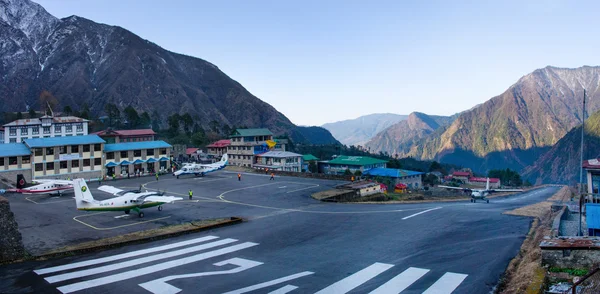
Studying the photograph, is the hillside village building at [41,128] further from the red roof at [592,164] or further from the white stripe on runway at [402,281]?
the red roof at [592,164]

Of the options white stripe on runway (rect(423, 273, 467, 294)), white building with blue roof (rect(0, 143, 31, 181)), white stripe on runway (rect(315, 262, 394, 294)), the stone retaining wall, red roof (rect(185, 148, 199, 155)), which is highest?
→ red roof (rect(185, 148, 199, 155))

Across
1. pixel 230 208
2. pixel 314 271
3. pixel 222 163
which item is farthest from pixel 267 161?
pixel 314 271

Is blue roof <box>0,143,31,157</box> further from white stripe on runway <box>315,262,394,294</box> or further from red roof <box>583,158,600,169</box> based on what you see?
red roof <box>583,158,600,169</box>

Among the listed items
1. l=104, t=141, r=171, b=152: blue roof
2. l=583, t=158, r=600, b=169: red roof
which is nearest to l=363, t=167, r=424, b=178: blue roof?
l=104, t=141, r=171, b=152: blue roof

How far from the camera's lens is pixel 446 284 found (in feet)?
44.0

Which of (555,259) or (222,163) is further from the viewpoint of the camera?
(222,163)

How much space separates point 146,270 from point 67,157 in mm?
43938

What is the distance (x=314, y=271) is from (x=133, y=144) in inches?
2038

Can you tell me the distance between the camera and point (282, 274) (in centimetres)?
1531

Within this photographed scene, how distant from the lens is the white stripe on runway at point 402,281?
43.2ft

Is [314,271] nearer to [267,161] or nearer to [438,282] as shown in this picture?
[438,282]

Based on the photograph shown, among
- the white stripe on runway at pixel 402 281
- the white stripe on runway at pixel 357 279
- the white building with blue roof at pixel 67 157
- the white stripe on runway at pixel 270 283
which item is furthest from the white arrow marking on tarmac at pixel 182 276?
the white building with blue roof at pixel 67 157

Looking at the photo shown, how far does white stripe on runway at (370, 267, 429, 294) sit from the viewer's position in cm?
1316

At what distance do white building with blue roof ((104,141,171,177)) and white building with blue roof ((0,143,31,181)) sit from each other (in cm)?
943
